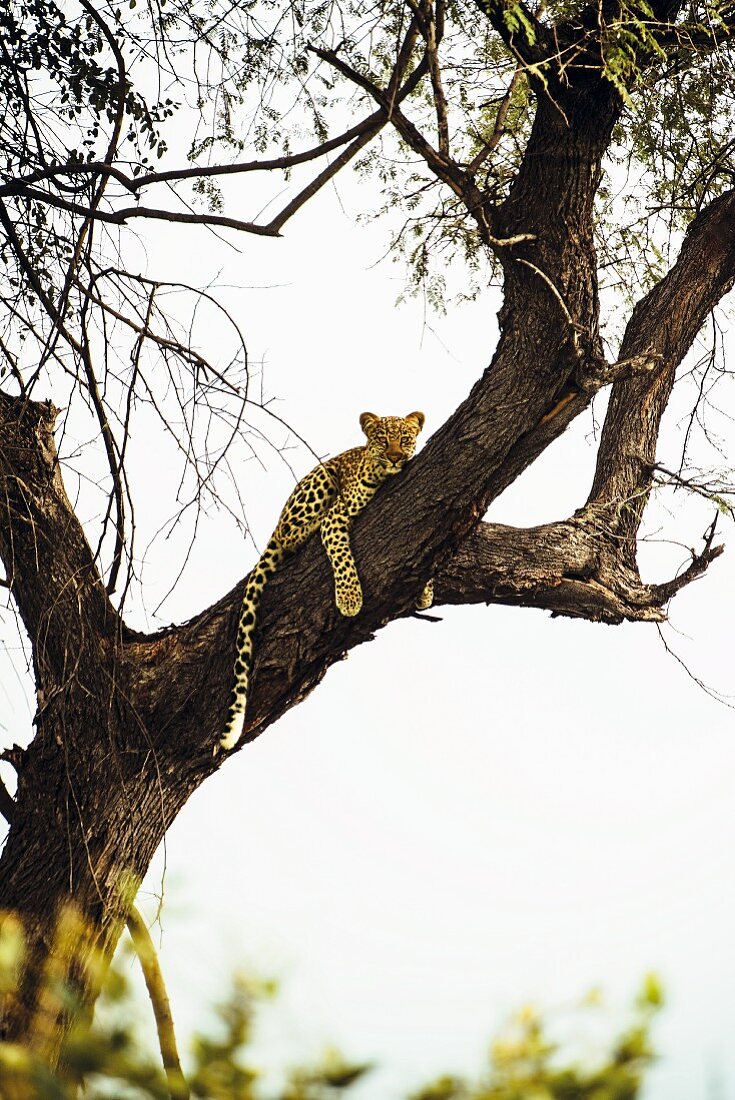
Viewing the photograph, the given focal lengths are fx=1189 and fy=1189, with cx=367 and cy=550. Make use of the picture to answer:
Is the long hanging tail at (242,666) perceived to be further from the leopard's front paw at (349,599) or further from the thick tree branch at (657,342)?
the thick tree branch at (657,342)

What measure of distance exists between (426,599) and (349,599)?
0.56 m

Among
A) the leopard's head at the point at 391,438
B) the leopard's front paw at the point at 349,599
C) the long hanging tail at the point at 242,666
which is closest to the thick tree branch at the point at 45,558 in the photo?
the long hanging tail at the point at 242,666

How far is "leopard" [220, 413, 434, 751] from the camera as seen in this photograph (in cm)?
371

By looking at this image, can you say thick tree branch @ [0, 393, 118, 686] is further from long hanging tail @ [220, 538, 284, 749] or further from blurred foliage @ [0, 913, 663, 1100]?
blurred foliage @ [0, 913, 663, 1100]

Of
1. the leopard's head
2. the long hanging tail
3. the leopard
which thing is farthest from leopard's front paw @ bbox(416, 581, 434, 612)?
the long hanging tail

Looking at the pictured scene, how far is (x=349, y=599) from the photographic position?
365 centimetres

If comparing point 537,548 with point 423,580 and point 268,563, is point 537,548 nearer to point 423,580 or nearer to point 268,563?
point 423,580

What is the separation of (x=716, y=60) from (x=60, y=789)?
367 cm

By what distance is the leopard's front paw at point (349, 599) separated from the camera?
3648 mm

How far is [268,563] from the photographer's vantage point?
154 inches

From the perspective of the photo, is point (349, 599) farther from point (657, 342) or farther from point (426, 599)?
point (657, 342)

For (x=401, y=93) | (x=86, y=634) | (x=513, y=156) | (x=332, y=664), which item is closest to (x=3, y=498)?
(x=86, y=634)

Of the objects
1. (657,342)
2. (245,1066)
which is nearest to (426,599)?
(657,342)

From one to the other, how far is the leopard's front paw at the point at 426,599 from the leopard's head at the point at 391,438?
43cm
